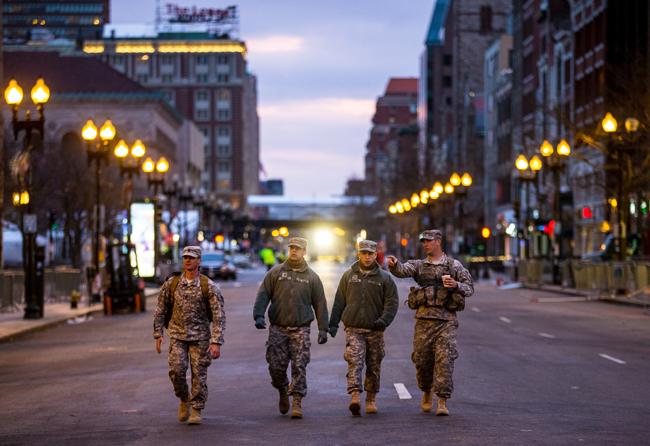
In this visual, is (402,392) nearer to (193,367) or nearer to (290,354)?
(290,354)

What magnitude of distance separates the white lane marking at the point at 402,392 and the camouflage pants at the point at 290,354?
2.10 m

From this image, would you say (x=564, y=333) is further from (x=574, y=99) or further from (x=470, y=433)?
(x=574, y=99)

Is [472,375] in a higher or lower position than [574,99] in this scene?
lower

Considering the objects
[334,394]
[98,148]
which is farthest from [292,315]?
[98,148]

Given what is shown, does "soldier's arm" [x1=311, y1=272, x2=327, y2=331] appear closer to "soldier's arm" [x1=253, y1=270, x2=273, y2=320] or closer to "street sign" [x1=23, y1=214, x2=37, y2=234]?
"soldier's arm" [x1=253, y1=270, x2=273, y2=320]

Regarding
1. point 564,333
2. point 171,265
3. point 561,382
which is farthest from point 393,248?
point 561,382

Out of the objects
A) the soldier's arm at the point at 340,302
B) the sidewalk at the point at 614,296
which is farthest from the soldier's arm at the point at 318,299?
the sidewalk at the point at 614,296

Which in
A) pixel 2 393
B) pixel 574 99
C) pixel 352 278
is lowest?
pixel 2 393

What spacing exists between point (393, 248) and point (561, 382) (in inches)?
6104

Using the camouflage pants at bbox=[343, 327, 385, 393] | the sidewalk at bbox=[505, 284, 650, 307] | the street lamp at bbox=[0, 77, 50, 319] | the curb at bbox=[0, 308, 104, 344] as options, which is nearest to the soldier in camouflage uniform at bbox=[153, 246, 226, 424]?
the camouflage pants at bbox=[343, 327, 385, 393]

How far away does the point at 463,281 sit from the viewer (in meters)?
15.4

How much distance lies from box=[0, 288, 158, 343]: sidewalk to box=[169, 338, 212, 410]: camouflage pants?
614 inches

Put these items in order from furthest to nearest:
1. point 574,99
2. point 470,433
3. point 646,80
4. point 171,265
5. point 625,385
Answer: point 574,99 < point 171,265 < point 646,80 < point 625,385 < point 470,433

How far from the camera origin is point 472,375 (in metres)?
20.2
